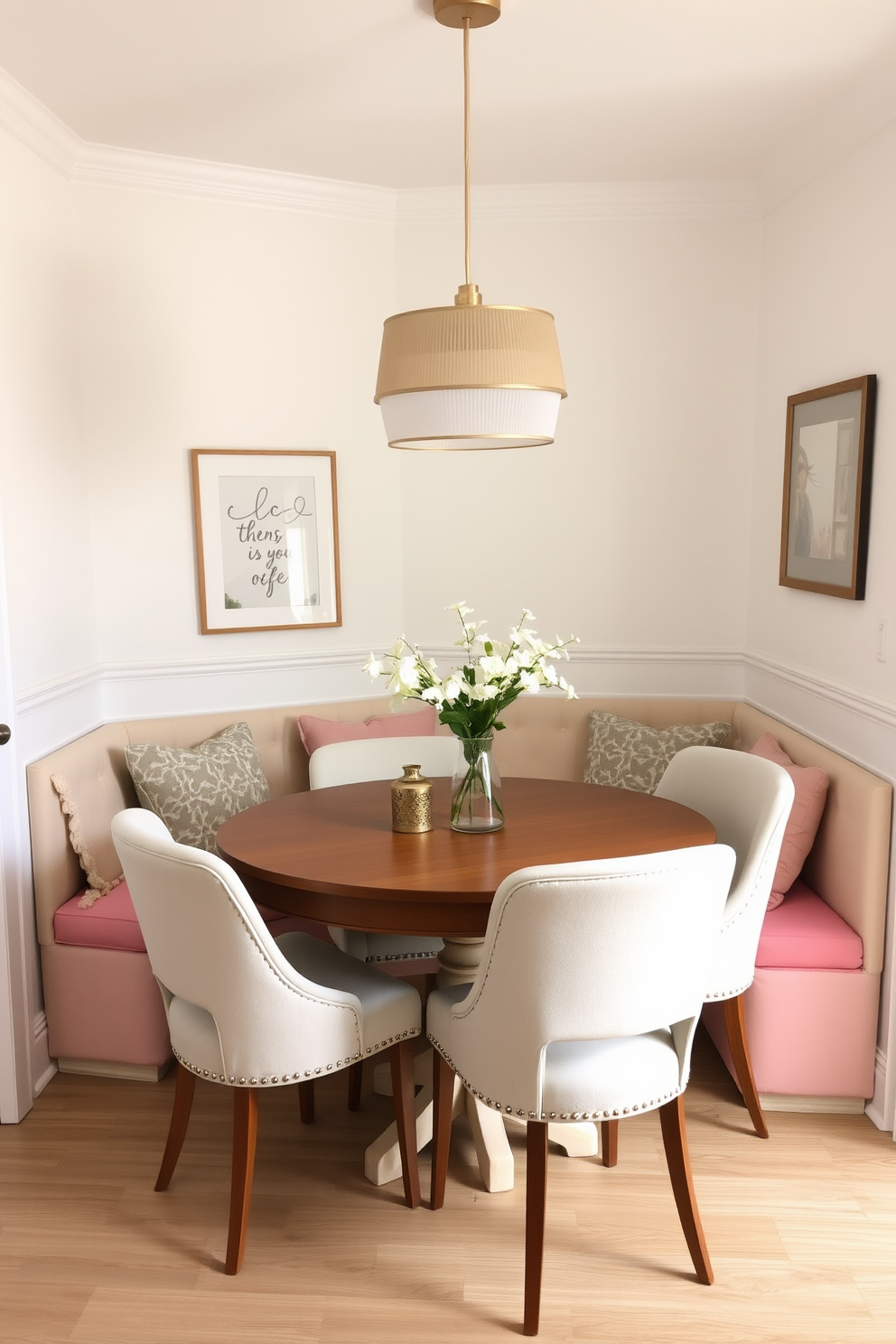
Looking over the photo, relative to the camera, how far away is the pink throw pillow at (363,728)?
147 inches

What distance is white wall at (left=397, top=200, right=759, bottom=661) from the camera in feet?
12.8

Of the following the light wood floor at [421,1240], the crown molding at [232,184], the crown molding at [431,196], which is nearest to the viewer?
the light wood floor at [421,1240]

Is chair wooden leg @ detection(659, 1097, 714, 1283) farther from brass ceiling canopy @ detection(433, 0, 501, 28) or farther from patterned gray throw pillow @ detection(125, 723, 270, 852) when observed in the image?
brass ceiling canopy @ detection(433, 0, 501, 28)

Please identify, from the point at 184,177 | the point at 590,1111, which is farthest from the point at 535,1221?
the point at 184,177

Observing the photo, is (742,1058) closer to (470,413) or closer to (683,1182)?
(683,1182)

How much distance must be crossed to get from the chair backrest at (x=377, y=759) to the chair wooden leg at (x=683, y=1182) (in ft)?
4.37

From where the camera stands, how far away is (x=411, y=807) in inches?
99.6

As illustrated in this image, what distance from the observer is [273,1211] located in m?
2.46

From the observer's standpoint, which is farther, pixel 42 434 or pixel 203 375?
pixel 203 375

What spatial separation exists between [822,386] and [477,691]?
1.72 metres

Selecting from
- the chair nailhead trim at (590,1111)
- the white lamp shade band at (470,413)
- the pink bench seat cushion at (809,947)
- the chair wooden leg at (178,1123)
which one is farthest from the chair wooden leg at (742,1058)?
the white lamp shade band at (470,413)

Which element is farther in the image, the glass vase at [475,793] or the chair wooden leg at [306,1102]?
the chair wooden leg at [306,1102]

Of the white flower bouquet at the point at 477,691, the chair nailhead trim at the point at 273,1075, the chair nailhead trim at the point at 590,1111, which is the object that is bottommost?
the chair nailhead trim at the point at 273,1075

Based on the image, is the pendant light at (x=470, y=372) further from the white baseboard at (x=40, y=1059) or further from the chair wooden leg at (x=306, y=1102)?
the white baseboard at (x=40, y=1059)
